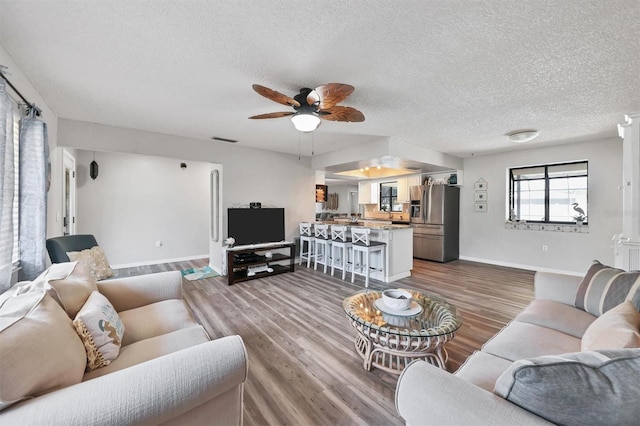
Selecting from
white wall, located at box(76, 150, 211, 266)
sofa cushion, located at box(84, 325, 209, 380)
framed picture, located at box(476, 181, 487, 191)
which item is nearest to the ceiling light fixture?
framed picture, located at box(476, 181, 487, 191)

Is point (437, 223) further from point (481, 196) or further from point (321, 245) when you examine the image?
point (321, 245)

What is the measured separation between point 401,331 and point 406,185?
567cm

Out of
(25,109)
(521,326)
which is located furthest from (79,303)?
(521,326)

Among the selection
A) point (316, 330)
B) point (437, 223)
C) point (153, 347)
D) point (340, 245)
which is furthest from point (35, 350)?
point (437, 223)

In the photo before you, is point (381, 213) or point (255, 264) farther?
point (381, 213)

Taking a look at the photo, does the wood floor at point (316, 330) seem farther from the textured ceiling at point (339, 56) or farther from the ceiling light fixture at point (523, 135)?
the textured ceiling at point (339, 56)

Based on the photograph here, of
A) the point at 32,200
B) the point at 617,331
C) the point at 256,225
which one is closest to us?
the point at 617,331

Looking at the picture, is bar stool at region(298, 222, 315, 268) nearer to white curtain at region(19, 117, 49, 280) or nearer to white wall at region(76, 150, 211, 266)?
white wall at region(76, 150, 211, 266)

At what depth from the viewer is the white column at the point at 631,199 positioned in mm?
2973

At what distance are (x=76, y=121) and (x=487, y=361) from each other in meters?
5.30

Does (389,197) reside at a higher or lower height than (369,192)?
lower

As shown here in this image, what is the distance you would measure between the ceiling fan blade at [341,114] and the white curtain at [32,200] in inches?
99.3

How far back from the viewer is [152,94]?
8.87 ft

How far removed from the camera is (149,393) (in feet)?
2.87
